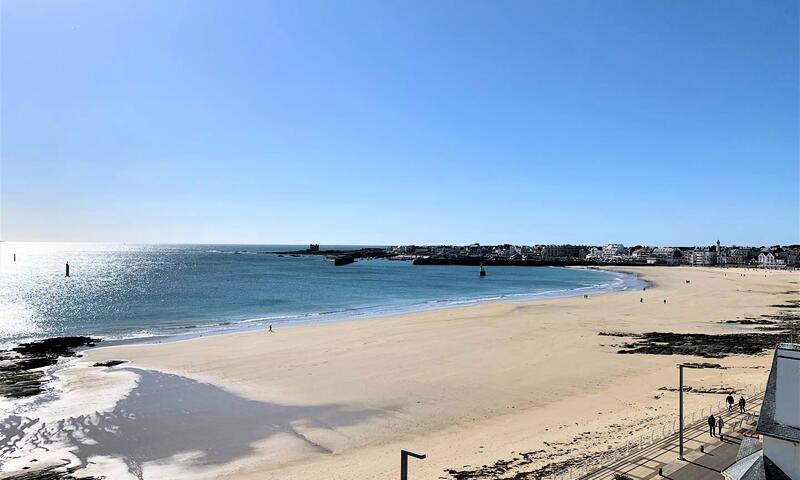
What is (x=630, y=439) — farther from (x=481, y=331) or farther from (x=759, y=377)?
(x=481, y=331)

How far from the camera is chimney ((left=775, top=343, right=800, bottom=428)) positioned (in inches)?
323

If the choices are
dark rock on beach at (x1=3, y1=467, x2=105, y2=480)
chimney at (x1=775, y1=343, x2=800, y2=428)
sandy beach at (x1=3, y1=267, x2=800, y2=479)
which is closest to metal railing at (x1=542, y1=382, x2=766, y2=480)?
sandy beach at (x1=3, y1=267, x2=800, y2=479)

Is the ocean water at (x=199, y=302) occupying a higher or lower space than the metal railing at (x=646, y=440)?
lower

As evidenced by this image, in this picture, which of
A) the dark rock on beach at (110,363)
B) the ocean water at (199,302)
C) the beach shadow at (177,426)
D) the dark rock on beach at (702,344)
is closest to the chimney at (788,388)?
the beach shadow at (177,426)

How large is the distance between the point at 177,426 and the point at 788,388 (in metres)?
18.5

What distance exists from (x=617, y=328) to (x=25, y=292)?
7705 cm

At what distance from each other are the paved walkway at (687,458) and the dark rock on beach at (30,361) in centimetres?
2400

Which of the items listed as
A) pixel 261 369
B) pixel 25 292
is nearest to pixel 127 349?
pixel 261 369

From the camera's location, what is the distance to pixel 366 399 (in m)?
21.8

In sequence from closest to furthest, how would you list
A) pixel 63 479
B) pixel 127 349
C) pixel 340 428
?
pixel 63 479
pixel 340 428
pixel 127 349

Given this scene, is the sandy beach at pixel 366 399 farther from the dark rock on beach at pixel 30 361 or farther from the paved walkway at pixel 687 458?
the paved walkway at pixel 687 458

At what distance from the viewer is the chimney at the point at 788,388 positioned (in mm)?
8203

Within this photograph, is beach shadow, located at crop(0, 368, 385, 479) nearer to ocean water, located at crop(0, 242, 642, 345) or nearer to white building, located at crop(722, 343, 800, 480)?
white building, located at crop(722, 343, 800, 480)

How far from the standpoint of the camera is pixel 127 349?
107 ft
